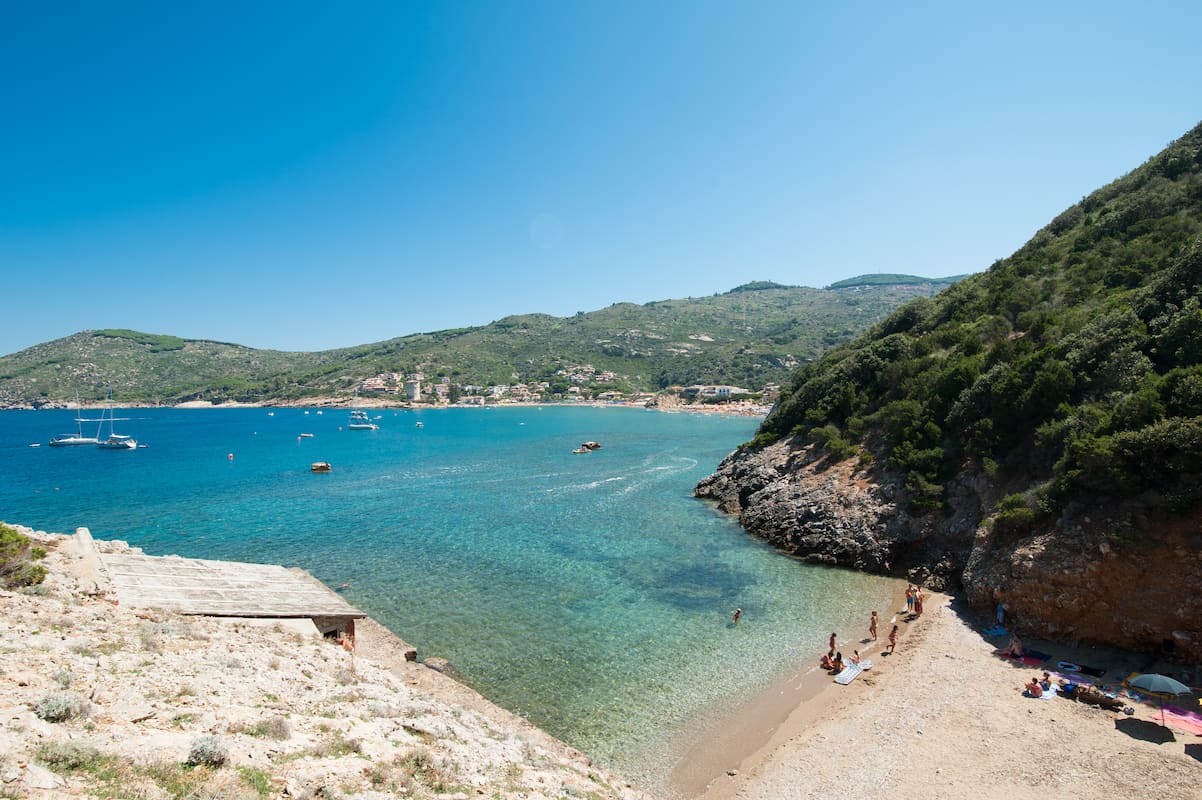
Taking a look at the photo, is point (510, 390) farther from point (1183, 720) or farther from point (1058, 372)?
point (1183, 720)

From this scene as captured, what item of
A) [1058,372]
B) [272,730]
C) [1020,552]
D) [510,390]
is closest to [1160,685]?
[1020,552]

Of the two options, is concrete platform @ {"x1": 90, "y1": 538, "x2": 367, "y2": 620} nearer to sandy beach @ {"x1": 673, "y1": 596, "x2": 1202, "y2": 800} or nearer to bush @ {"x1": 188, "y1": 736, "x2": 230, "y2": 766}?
bush @ {"x1": 188, "y1": 736, "x2": 230, "y2": 766}

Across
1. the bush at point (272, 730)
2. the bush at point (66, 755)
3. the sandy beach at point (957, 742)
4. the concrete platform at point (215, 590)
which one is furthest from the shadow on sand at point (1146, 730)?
the concrete platform at point (215, 590)

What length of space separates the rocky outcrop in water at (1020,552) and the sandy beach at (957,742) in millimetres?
1156

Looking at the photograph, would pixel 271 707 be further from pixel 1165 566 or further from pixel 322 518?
pixel 322 518

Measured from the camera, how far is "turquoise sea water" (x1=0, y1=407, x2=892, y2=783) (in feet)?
55.3

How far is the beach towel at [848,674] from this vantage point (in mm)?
16547

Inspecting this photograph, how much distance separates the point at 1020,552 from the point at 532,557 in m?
21.3

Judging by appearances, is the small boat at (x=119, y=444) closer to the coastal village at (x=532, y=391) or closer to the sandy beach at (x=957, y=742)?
the coastal village at (x=532, y=391)

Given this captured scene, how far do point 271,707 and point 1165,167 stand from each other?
190 feet

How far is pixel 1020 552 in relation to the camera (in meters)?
18.6

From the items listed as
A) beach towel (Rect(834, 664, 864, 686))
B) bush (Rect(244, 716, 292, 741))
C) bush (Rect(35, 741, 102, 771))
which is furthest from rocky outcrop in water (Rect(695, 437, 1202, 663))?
bush (Rect(35, 741, 102, 771))

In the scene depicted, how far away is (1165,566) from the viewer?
1554cm

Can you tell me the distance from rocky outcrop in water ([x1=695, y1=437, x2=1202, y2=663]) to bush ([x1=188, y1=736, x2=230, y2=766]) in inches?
850
